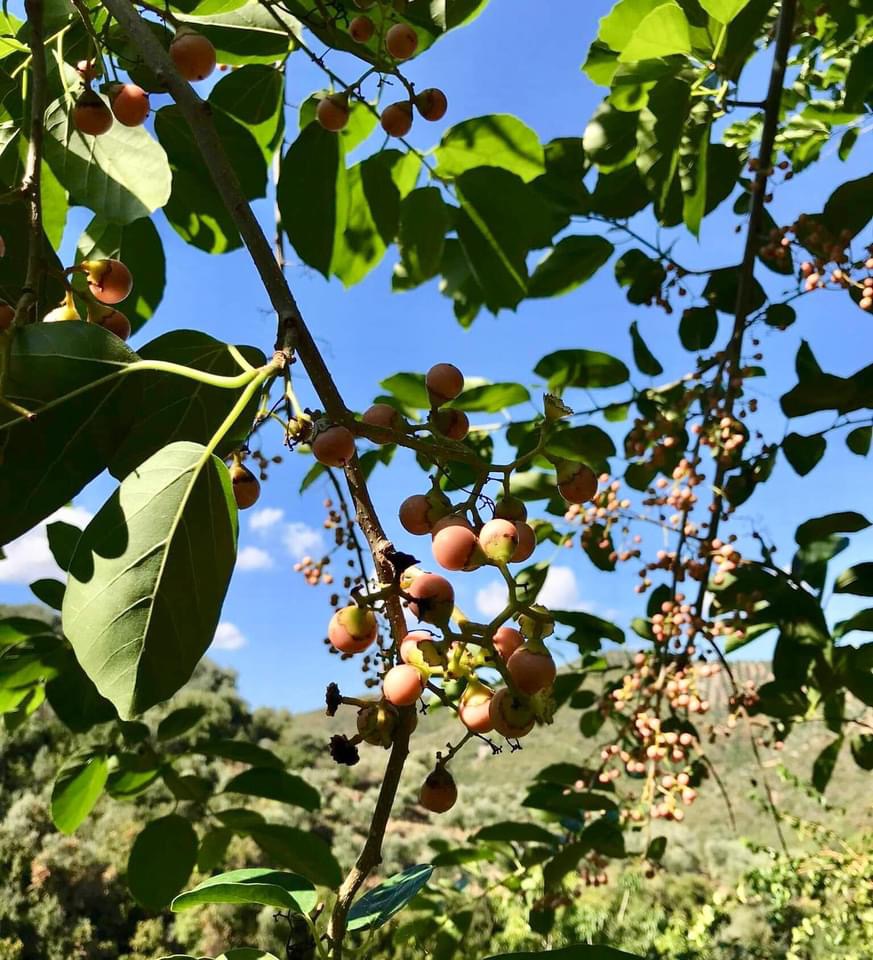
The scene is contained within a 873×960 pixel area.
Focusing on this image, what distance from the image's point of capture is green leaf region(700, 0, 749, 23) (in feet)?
4.47

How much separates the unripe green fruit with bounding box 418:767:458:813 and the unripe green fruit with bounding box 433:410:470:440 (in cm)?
30

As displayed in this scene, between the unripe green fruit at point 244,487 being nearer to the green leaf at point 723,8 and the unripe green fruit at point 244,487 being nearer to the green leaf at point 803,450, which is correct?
the green leaf at point 723,8

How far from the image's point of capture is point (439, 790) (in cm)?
63

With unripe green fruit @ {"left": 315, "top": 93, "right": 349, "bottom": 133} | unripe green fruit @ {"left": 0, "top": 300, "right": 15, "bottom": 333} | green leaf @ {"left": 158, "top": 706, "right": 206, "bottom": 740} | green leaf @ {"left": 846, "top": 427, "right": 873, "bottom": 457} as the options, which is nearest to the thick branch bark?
unripe green fruit @ {"left": 0, "top": 300, "right": 15, "bottom": 333}

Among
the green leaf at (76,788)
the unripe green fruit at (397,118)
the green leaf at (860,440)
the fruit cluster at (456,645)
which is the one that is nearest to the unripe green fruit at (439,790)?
the fruit cluster at (456,645)

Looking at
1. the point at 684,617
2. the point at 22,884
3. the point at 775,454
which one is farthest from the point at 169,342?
the point at 22,884

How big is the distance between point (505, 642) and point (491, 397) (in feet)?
4.35

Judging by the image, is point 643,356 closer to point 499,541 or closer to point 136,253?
point 136,253

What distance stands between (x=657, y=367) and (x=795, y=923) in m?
4.31

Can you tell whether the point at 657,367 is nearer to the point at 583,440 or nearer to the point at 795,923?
the point at 583,440

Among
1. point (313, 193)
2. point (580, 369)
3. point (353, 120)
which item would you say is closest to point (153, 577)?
point (313, 193)

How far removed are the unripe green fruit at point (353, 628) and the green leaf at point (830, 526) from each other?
1727mm

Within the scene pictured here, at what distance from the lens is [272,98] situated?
155 cm

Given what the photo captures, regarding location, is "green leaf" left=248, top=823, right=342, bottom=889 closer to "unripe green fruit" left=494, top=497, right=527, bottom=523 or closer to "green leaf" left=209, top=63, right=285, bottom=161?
"unripe green fruit" left=494, top=497, right=527, bottom=523
